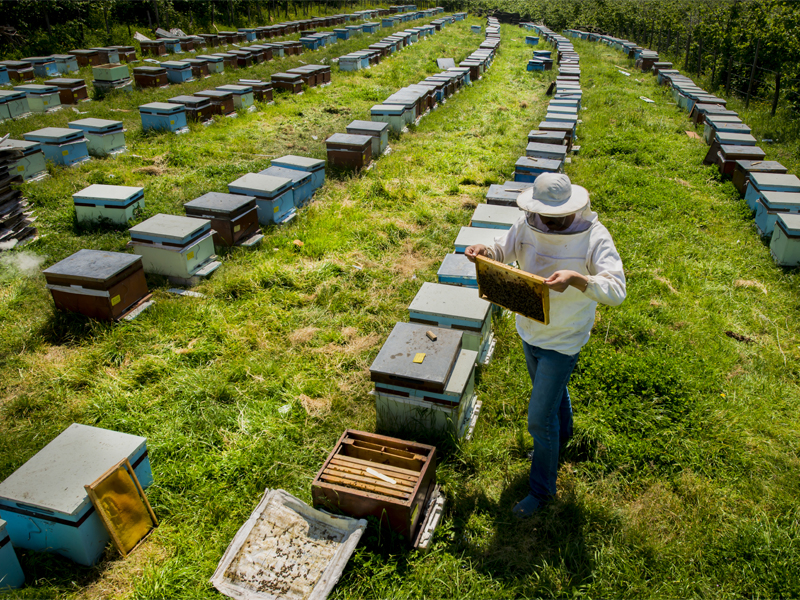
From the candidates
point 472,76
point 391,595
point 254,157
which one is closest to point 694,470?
point 391,595

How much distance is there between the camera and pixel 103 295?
489 centimetres

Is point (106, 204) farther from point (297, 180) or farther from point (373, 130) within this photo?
point (373, 130)

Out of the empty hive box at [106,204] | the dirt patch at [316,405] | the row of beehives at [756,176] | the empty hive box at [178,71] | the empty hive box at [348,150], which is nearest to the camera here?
the dirt patch at [316,405]

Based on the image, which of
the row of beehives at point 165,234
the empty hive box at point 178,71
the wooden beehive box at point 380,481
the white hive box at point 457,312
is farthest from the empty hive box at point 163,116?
the wooden beehive box at point 380,481

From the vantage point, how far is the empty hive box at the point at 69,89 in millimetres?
12180

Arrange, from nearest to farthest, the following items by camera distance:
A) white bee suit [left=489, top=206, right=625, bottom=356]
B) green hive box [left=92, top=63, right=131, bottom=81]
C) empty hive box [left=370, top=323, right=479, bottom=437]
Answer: white bee suit [left=489, top=206, right=625, bottom=356] < empty hive box [left=370, top=323, right=479, bottom=437] < green hive box [left=92, top=63, right=131, bottom=81]

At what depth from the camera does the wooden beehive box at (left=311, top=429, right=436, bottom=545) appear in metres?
3.08

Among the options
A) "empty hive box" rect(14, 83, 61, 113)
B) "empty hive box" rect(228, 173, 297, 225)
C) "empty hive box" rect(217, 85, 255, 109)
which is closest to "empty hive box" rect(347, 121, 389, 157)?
"empty hive box" rect(228, 173, 297, 225)

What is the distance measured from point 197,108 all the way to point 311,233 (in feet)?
19.7

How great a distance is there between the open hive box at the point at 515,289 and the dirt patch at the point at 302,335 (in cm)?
239

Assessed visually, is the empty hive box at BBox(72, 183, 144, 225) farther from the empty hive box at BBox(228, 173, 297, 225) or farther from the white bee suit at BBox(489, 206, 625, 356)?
the white bee suit at BBox(489, 206, 625, 356)

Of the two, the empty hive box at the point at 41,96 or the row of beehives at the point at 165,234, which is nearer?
the row of beehives at the point at 165,234

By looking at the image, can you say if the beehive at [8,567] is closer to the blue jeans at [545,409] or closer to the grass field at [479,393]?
the grass field at [479,393]

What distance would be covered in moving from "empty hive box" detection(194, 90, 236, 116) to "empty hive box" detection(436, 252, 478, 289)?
9.07 m
